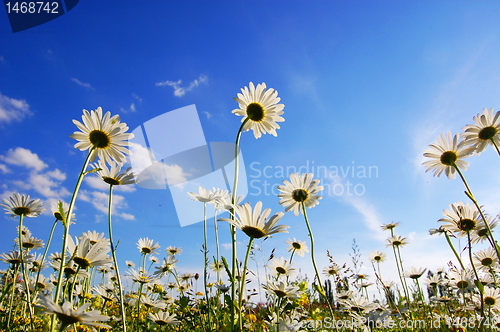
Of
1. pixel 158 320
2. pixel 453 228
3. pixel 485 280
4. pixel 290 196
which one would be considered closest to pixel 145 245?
pixel 158 320

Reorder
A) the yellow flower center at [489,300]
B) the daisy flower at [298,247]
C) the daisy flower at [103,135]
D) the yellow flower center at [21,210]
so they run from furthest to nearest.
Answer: the daisy flower at [298,247] → the yellow flower center at [489,300] → the yellow flower center at [21,210] → the daisy flower at [103,135]

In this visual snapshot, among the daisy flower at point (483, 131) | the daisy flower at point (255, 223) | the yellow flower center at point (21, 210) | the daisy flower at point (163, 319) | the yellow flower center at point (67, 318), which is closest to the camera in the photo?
the yellow flower center at point (67, 318)

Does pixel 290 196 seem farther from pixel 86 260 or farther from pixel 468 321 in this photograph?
pixel 468 321

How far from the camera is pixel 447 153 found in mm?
3154

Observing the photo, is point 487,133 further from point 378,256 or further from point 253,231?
point 378,256

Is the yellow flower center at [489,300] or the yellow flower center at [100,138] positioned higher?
the yellow flower center at [100,138]

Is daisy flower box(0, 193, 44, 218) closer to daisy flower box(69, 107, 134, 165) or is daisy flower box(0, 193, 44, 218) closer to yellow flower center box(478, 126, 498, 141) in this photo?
daisy flower box(69, 107, 134, 165)

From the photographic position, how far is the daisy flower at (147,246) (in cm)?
474

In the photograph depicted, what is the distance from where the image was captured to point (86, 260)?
6.63 ft

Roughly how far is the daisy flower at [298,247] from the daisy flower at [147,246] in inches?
82.7

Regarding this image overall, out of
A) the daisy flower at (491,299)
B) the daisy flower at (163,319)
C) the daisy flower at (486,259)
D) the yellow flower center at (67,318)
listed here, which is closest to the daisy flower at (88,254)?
the yellow flower center at (67,318)

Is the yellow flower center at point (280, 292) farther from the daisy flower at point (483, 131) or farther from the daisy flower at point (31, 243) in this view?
the daisy flower at point (31, 243)

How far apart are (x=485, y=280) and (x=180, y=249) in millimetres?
4656

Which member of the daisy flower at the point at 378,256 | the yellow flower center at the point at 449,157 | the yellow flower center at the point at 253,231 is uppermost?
the yellow flower center at the point at 449,157
